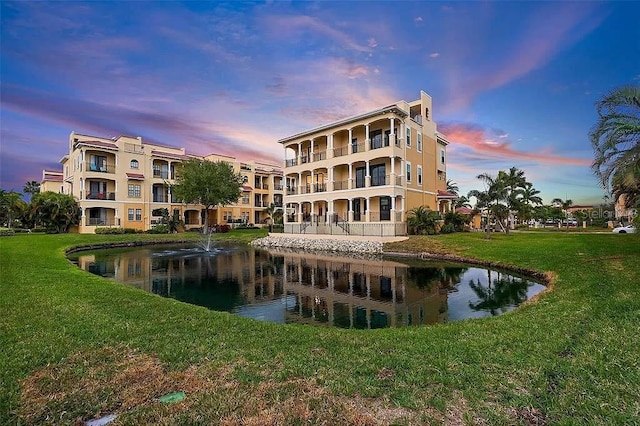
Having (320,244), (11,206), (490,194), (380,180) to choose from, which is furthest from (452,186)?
(11,206)

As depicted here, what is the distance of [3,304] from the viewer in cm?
732

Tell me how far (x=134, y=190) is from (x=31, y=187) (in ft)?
111

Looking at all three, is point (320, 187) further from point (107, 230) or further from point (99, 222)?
point (99, 222)

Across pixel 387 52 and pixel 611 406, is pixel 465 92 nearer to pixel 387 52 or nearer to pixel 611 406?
pixel 387 52

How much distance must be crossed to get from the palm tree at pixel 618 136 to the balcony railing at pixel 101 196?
4552cm

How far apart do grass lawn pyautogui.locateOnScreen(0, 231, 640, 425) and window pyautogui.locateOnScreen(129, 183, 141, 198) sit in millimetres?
38521

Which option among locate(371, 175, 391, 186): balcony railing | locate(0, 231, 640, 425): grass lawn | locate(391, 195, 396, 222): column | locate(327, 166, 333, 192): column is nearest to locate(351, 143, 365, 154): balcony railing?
locate(327, 166, 333, 192): column

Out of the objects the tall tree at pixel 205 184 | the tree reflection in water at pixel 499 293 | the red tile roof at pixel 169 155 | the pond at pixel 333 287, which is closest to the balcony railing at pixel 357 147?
the pond at pixel 333 287

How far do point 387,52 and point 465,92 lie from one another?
20.9 feet

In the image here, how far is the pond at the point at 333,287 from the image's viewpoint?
29.6 ft

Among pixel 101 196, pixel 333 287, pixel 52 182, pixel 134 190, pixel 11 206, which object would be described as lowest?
pixel 333 287

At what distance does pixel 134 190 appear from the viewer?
42438 mm

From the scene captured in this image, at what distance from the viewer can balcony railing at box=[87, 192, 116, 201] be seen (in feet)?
129

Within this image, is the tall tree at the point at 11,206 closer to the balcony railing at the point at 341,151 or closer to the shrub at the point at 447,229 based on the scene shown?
the balcony railing at the point at 341,151
